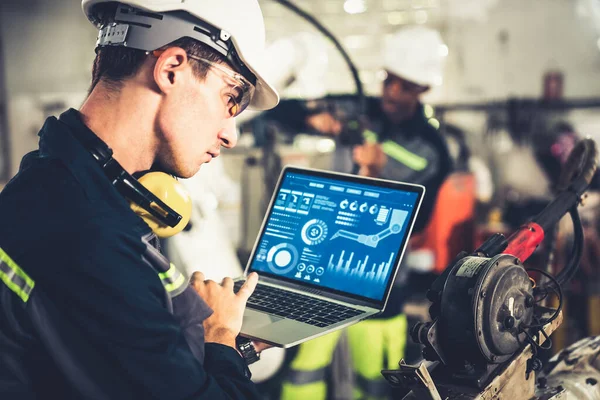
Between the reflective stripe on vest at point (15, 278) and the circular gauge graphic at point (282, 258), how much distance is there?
0.75 metres

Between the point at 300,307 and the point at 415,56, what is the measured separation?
2259 millimetres

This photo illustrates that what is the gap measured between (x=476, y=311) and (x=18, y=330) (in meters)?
0.75

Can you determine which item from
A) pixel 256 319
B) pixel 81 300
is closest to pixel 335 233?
pixel 256 319

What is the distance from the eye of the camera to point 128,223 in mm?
945

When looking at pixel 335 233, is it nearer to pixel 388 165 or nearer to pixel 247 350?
pixel 247 350

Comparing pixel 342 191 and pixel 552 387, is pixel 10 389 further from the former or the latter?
pixel 552 387

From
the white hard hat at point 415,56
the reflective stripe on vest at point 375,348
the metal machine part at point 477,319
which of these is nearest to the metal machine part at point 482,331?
the metal machine part at point 477,319

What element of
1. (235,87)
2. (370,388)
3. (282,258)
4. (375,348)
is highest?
(235,87)

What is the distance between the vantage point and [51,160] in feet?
3.17

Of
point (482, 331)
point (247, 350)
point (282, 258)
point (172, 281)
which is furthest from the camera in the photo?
point (282, 258)

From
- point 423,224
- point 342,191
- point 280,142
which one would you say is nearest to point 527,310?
point 342,191

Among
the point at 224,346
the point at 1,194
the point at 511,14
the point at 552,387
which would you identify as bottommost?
the point at 552,387

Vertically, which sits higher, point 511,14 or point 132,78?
point 511,14

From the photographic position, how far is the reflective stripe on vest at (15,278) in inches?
35.0
